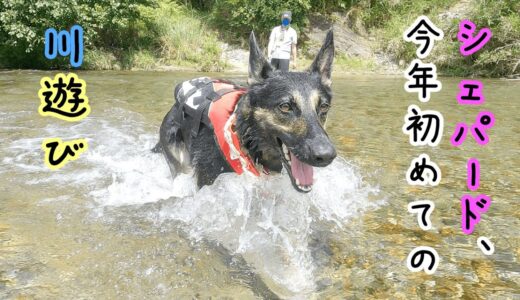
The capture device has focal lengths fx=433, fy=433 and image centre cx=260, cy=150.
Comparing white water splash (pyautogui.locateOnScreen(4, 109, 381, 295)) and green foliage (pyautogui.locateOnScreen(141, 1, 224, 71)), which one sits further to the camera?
green foliage (pyautogui.locateOnScreen(141, 1, 224, 71))

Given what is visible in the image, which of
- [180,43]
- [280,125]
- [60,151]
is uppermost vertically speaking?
[180,43]

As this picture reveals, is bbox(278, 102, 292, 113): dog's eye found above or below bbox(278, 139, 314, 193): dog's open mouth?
above

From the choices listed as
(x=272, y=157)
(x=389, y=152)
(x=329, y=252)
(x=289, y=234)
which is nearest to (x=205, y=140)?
(x=272, y=157)

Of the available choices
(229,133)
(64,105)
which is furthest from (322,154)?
(64,105)

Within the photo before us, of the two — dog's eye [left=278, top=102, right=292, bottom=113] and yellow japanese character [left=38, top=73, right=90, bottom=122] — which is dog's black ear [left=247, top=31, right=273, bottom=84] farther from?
yellow japanese character [left=38, top=73, right=90, bottom=122]

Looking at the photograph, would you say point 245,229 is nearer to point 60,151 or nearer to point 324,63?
point 324,63

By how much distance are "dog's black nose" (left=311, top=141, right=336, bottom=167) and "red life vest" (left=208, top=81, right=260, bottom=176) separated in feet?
2.40

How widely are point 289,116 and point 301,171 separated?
13.8 inches

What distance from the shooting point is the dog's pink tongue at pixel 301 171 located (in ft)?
8.77

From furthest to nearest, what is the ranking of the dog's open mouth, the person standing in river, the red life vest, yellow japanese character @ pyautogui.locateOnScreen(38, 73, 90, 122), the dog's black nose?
1. the person standing in river
2. yellow japanese character @ pyautogui.locateOnScreen(38, 73, 90, 122)
3. the red life vest
4. the dog's open mouth
5. the dog's black nose

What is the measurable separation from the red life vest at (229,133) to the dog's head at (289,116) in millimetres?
64

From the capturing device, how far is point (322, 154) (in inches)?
Answer: 91.1

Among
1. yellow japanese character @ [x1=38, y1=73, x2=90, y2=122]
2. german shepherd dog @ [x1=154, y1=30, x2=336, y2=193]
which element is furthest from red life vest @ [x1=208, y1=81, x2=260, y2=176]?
yellow japanese character @ [x1=38, y1=73, x2=90, y2=122]

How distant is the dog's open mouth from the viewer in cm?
265
